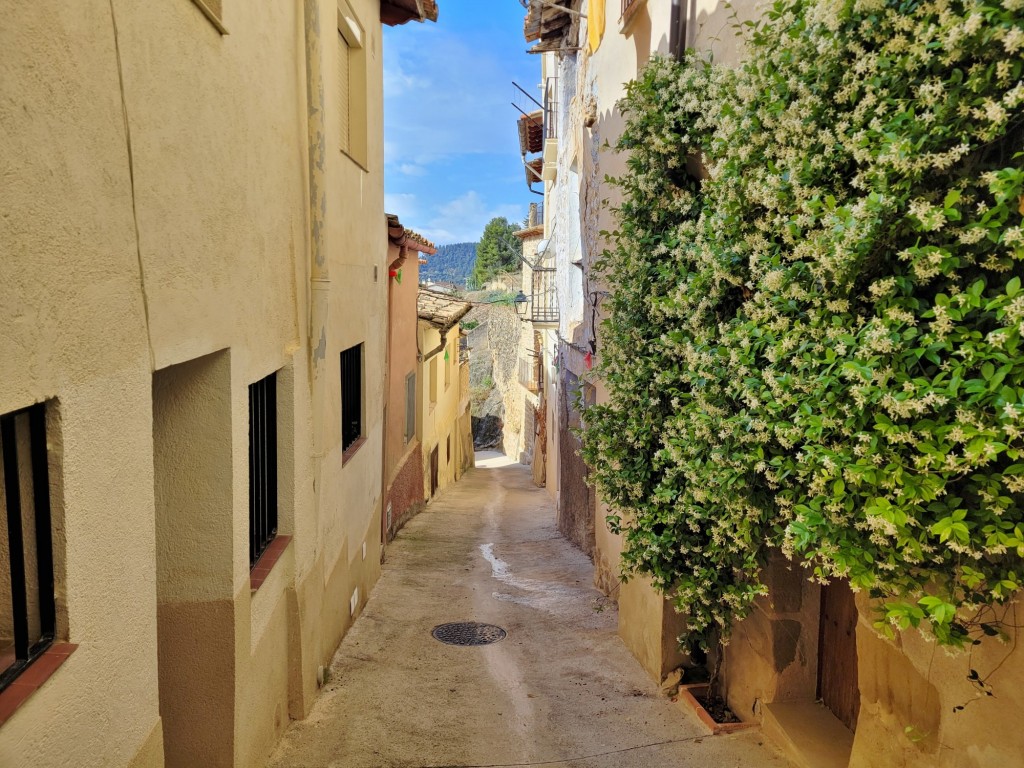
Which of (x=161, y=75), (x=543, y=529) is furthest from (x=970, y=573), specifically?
(x=543, y=529)

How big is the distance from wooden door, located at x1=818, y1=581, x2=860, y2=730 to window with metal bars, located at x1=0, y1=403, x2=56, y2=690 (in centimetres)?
533

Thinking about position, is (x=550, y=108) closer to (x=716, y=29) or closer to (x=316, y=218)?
(x=716, y=29)

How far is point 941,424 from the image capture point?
2.89m

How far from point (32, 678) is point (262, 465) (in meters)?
3.48

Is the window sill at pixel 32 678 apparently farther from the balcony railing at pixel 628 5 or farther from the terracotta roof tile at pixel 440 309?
the terracotta roof tile at pixel 440 309

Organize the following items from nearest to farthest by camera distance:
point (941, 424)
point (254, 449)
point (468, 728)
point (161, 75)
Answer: point (941, 424) < point (161, 75) < point (254, 449) < point (468, 728)

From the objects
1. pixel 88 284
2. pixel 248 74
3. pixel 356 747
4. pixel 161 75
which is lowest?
pixel 356 747

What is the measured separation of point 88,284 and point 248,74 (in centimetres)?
272

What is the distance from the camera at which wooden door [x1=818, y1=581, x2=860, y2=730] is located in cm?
590

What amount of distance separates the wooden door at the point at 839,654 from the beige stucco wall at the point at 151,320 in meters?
4.32

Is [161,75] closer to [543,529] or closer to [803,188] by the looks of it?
[803,188]

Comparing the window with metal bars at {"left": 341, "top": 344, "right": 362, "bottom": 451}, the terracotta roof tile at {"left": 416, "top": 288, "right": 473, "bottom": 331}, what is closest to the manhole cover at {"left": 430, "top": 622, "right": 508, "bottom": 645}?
the window with metal bars at {"left": 341, "top": 344, "right": 362, "bottom": 451}

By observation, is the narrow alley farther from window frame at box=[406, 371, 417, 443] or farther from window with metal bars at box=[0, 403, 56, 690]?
window frame at box=[406, 371, 417, 443]

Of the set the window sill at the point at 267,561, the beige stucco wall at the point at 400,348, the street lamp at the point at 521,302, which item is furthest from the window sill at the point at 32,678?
the street lamp at the point at 521,302
